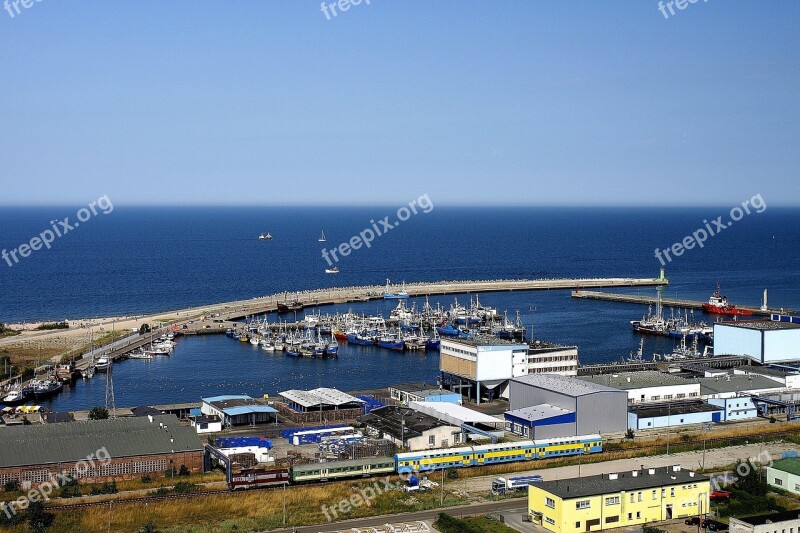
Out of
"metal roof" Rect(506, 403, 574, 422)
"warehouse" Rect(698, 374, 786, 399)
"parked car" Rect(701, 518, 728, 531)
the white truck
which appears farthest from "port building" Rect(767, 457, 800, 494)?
"warehouse" Rect(698, 374, 786, 399)

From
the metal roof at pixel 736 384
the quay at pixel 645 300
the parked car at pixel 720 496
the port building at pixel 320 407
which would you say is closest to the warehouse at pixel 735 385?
the metal roof at pixel 736 384

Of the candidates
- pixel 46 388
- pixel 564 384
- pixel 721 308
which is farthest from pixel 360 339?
pixel 721 308

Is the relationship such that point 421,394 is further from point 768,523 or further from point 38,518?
point 768,523

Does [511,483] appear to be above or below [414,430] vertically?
below

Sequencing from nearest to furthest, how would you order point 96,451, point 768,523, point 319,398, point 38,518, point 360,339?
point 768,523 → point 38,518 → point 96,451 → point 319,398 → point 360,339

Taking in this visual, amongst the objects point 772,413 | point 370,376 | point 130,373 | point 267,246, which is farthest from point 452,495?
point 267,246

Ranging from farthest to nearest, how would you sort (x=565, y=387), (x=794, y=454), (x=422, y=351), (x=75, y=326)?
(x=75, y=326)
(x=422, y=351)
(x=565, y=387)
(x=794, y=454)

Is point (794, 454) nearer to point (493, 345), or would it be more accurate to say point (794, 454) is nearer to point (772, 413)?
point (772, 413)
